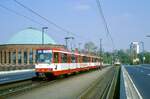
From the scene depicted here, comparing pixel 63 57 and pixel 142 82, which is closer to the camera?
pixel 142 82

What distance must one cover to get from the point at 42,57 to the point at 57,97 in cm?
1530

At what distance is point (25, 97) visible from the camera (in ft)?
70.6

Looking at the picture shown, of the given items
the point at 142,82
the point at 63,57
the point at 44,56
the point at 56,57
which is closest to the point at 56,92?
the point at 56,57

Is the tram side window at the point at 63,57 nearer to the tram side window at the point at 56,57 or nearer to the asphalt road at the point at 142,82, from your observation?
the tram side window at the point at 56,57

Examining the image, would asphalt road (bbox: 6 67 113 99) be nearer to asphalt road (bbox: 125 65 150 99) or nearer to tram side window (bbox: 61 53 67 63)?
asphalt road (bbox: 125 65 150 99)

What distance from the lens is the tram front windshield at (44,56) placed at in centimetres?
3669

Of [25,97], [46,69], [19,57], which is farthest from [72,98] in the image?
[19,57]

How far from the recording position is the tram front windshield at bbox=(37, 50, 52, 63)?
3669cm

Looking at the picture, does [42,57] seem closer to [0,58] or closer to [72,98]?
[72,98]

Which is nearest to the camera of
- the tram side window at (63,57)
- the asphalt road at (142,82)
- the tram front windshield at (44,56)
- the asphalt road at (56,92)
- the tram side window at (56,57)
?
the asphalt road at (56,92)

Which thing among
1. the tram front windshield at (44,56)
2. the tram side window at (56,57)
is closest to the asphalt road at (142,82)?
the tram side window at (56,57)

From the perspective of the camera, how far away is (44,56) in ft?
122

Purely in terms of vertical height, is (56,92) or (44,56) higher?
(44,56)

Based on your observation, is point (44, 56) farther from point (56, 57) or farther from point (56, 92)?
point (56, 92)
